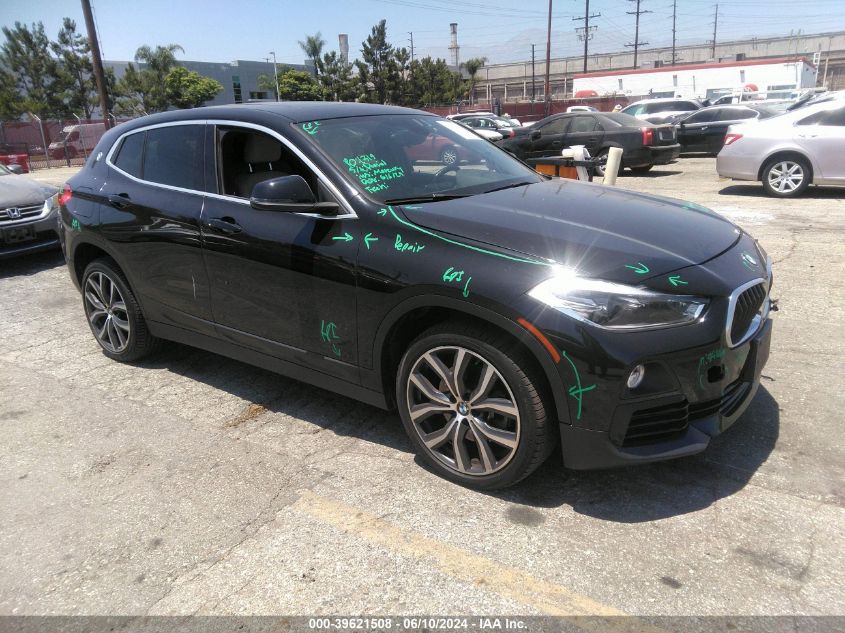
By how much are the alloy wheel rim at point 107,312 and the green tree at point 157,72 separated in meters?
47.7

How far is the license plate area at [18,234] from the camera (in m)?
7.75

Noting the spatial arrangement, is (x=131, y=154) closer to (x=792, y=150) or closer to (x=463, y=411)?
(x=463, y=411)

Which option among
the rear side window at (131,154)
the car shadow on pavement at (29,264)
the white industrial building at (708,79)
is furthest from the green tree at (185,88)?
the rear side window at (131,154)

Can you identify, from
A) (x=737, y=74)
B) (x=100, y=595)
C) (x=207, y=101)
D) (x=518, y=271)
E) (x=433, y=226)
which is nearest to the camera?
(x=100, y=595)

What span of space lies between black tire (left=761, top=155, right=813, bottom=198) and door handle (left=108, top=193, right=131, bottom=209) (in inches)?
383

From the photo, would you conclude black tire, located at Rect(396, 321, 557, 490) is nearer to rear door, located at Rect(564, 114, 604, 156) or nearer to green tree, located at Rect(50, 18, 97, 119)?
rear door, located at Rect(564, 114, 604, 156)

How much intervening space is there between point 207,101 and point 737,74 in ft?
136

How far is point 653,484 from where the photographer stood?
3.06m

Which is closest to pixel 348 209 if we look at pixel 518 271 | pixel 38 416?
pixel 518 271

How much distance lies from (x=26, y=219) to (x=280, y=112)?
577 cm

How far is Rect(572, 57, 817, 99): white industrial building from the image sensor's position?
44.9 meters

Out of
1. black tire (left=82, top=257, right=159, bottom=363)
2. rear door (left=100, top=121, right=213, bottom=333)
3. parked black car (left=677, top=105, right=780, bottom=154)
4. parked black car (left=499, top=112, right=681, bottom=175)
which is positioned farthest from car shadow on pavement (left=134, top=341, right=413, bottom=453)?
parked black car (left=677, top=105, right=780, bottom=154)

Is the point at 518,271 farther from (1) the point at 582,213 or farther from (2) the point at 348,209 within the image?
(2) the point at 348,209

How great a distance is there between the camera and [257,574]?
8.48 ft
